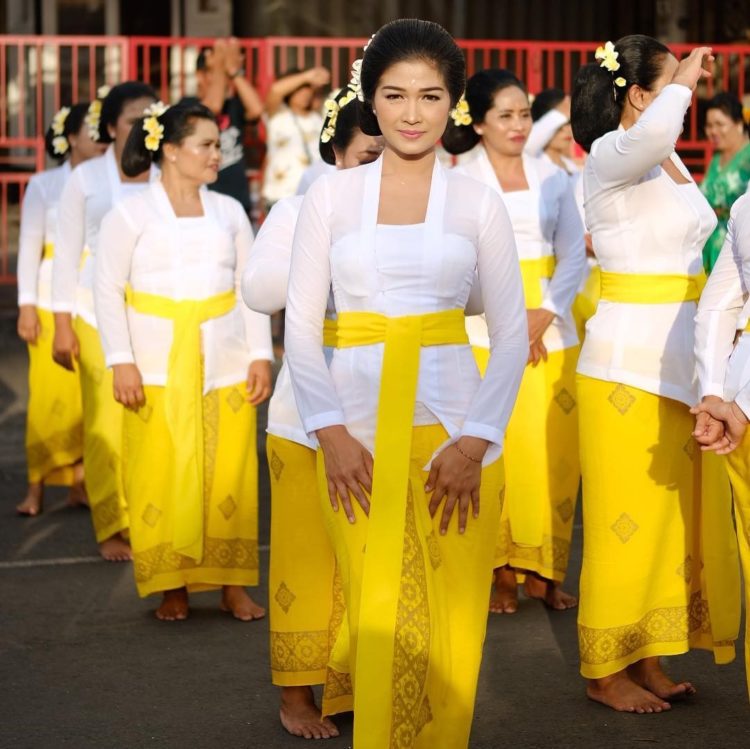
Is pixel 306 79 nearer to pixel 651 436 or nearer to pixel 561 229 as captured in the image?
pixel 561 229

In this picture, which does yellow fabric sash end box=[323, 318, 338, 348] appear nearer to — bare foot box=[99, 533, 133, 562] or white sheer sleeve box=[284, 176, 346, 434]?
white sheer sleeve box=[284, 176, 346, 434]

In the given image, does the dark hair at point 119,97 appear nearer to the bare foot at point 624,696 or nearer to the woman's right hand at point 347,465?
the bare foot at point 624,696

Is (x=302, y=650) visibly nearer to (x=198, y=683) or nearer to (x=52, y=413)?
(x=198, y=683)

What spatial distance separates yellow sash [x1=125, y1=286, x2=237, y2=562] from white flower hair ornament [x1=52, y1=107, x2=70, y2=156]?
2572mm

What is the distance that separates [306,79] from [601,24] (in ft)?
15.7

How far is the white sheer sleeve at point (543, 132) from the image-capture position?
7.96 m

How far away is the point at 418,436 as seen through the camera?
3979 millimetres

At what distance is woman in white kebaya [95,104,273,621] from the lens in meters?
6.18

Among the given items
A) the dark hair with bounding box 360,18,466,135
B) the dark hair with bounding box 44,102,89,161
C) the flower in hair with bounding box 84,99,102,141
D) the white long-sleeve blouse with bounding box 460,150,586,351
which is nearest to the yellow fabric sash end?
the dark hair with bounding box 360,18,466,135

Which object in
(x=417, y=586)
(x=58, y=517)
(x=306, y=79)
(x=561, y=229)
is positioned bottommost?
(x=58, y=517)

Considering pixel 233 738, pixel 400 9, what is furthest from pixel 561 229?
pixel 400 9

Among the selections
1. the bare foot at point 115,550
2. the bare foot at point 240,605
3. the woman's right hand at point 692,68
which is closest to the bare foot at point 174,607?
the bare foot at point 240,605

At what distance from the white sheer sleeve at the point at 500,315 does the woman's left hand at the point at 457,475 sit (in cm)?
4

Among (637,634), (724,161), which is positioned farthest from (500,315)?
(724,161)
